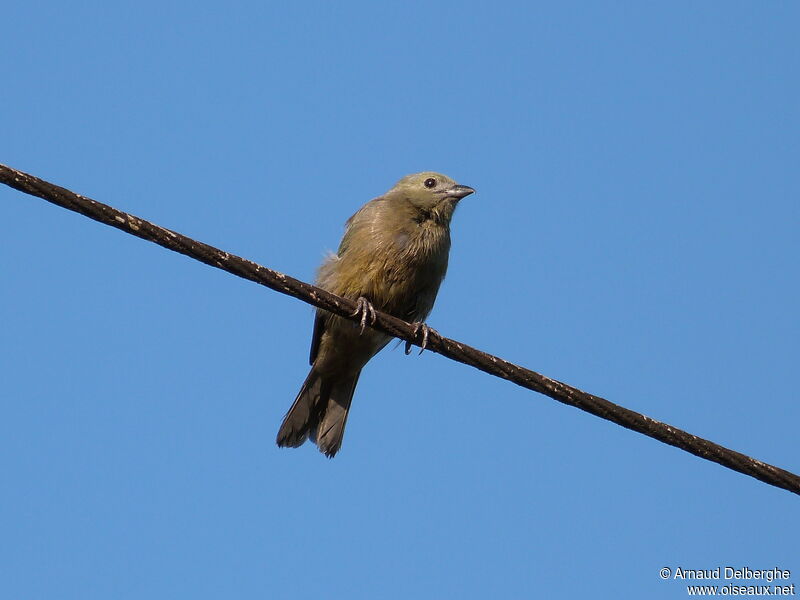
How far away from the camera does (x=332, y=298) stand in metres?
5.32

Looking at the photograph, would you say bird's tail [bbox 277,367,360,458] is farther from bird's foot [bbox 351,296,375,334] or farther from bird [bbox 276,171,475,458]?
bird's foot [bbox 351,296,375,334]

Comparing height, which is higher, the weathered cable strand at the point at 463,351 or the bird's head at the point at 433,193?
the bird's head at the point at 433,193

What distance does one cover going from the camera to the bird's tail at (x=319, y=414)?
8.30 meters

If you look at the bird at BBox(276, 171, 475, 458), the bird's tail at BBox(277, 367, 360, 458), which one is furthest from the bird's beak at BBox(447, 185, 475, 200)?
the bird's tail at BBox(277, 367, 360, 458)

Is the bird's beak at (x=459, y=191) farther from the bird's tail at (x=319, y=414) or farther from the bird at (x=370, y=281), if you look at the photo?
the bird's tail at (x=319, y=414)

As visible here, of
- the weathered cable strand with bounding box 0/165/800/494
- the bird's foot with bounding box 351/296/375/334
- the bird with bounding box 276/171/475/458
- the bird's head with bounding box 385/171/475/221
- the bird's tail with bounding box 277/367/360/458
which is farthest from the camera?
the bird's tail with bounding box 277/367/360/458

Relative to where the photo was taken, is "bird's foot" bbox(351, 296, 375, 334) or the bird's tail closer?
"bird's foot" bbox(351, 296, 375, 334)

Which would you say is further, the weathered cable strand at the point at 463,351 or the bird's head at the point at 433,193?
the bird's head at the point at 433,193

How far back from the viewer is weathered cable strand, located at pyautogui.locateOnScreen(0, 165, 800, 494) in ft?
13.9

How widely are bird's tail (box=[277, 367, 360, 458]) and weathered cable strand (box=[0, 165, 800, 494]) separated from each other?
3.11 m

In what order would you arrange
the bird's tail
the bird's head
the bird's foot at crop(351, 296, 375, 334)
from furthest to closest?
the bird's tail < the bird's head < the bird's foot at crop(351, 296, 375, 334)

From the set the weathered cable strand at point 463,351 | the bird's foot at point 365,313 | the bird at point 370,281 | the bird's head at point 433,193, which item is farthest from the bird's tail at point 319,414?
the weathered cable strand at point 463,351

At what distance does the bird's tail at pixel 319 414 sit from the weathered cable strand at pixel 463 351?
311 cm

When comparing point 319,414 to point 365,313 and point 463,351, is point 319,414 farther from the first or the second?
point 463,351
